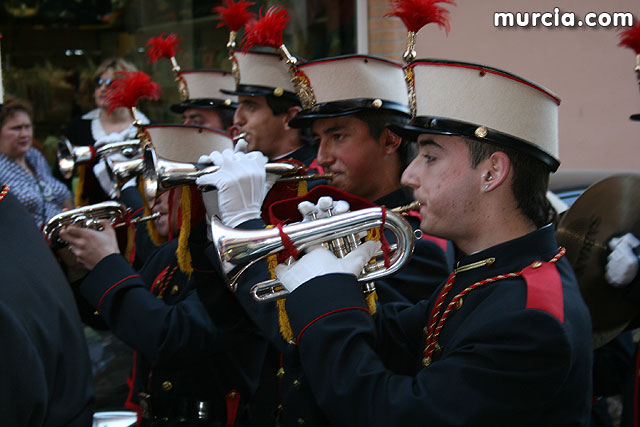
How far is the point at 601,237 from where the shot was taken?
268 cm

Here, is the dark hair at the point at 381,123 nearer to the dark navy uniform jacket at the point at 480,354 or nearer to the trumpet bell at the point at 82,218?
the dark navy uniform jacket at the point at 480,354

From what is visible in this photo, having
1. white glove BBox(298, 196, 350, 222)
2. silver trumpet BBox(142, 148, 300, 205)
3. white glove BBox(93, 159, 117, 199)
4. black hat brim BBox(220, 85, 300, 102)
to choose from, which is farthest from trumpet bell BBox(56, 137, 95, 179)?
white glove BBox(298, 196, 350, 222)

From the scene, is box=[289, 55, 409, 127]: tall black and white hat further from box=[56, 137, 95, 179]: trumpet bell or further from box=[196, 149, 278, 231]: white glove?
box=[56, 137, 95, 179]: trumpet bell

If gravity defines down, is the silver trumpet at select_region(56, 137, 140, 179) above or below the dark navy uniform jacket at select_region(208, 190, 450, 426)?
above

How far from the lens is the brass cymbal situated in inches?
102

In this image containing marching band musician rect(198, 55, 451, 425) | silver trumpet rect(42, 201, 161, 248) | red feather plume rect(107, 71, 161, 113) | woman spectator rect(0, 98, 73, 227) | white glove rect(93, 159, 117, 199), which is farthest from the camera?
woman spectator rect(0, 98, 73, 227)

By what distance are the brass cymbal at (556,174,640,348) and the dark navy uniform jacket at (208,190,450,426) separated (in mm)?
584

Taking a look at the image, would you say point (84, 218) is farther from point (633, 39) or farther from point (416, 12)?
point (633, 39)

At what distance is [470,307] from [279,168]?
900 mm

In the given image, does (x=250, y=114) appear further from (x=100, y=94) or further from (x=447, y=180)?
(x=100, y=94)

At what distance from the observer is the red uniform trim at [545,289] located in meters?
1.57

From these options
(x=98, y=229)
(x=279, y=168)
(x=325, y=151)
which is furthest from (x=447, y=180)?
(x=98, y=229)

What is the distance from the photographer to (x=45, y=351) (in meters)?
1.62

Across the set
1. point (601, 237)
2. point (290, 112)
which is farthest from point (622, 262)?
point (290, 112)
